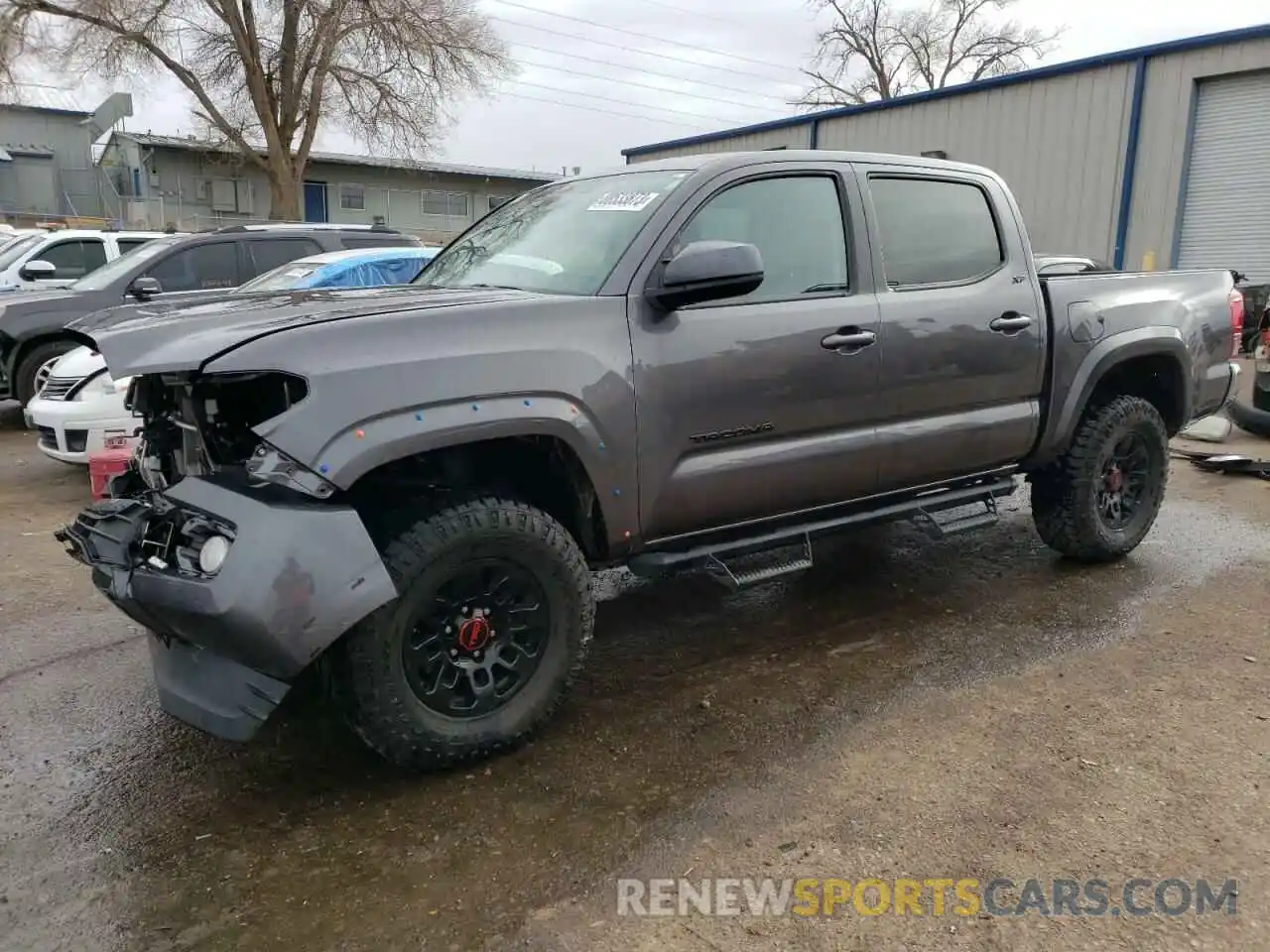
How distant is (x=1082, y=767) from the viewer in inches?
125

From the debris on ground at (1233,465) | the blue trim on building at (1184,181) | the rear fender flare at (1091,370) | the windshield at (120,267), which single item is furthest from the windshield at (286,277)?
the blue trim on building at (1184,181)

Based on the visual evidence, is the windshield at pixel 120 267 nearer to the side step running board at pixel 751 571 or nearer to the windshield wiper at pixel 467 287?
the windshield wiper at pixel 467 287

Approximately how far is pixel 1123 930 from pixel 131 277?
9.61 meters

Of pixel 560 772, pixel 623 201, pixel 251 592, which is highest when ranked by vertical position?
pixel 623 201

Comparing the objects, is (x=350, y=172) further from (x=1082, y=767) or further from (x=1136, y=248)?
(x=1082, y=767)

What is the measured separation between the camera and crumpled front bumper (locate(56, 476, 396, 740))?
102 inches

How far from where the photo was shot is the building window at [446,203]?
3762 cm

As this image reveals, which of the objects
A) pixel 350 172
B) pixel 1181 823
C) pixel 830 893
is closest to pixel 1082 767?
pixel 1181 823

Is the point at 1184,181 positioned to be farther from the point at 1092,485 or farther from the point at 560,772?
the point at 560,772

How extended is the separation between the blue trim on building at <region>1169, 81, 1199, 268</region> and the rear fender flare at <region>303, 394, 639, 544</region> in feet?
45.6

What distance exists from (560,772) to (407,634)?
0.69 meters

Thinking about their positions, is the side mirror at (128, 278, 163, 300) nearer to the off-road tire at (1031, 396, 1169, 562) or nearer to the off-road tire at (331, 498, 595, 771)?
the off-road tire at (331, 498, 595, 771)

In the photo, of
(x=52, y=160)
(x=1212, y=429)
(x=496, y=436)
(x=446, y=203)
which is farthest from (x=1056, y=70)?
(x=52, y=160)

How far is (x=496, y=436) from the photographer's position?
2.98 m
